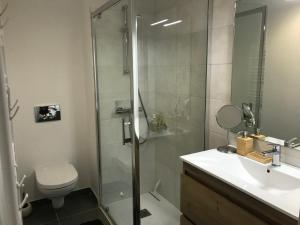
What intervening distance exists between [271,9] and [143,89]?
1.31 metres

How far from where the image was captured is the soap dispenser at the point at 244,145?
5.20 feet

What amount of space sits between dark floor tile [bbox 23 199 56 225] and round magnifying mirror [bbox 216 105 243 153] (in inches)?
76.3

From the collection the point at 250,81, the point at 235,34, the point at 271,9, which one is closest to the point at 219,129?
the point at 250,81

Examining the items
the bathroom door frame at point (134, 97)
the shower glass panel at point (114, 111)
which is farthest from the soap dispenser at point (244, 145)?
the shower glass panel at point (114, 111)

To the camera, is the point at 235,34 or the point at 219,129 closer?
the point at 235,34

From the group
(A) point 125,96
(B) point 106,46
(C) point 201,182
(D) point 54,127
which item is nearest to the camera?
(C) point 201,182

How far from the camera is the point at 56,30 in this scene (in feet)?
8.80

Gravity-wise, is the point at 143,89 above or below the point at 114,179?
above

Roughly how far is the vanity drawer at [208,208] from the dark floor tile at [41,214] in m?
1.65

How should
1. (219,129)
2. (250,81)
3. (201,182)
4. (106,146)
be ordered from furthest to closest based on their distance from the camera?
1. (106,146)
2. (219,129)
3. (250,81)
4. (201,182)

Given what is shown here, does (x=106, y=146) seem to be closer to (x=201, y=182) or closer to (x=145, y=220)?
(x=145, y=220)

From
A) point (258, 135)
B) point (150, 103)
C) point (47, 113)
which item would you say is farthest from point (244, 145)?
point (47, 113)

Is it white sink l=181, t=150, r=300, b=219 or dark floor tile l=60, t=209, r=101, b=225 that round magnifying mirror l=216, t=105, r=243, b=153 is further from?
dark floor tile l=60, t=209, r=101, b=225

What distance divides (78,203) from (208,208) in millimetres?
1907
